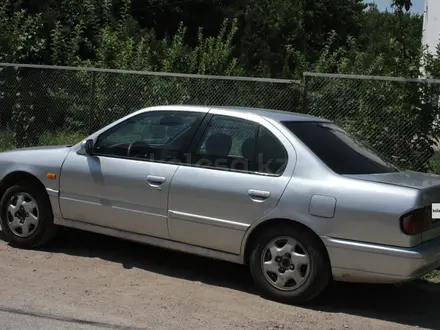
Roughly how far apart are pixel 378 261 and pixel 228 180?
1447 millimetres

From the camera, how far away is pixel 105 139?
6.41 meters

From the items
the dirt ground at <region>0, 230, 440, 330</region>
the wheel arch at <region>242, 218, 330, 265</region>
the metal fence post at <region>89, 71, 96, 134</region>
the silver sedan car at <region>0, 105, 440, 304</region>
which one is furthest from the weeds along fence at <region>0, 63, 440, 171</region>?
the wheel arch at <region>242, 218, 330, 265</region>

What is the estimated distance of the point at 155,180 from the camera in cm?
589

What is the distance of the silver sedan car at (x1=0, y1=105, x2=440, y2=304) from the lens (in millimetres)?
4980

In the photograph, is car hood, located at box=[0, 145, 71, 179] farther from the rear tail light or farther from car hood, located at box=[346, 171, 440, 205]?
the rear tail light

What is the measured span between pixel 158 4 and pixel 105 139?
28496 millimetres

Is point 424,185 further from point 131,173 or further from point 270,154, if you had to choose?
point 131,173

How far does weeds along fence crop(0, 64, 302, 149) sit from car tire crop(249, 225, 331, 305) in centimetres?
353

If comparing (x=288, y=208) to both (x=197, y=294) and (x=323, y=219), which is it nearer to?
(x=323, y=219)

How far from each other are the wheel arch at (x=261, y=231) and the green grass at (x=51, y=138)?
5998 millimetres

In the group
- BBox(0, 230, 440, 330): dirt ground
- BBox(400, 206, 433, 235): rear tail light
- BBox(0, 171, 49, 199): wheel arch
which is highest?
BBox(400, 206, 433, 235): rear tail light

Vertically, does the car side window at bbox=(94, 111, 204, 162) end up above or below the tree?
below

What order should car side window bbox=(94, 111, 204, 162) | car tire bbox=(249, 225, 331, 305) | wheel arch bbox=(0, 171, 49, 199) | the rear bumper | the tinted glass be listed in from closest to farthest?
1. the rear bumper
2. car tire bbox=(249, 225, 331, 305)
3. the tinted glass
4. car side window bbox=(94, 111, 204, 162)
5. wheel arch bbox=(0, 171, 49, 199)

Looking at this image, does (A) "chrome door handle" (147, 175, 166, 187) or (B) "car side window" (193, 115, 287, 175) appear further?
(A) "chrome door handle" (147, 175, 166, 187)
